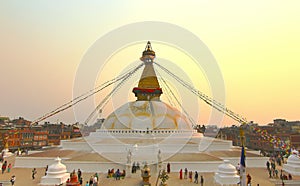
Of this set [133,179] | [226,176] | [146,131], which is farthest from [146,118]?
[226,176]

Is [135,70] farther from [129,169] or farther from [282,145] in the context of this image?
[282,145]

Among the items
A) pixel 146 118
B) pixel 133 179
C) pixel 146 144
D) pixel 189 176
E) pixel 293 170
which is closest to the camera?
pixel 133 179

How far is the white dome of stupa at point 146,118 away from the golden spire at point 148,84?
5.07 ft

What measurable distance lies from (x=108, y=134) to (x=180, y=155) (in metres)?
6.94

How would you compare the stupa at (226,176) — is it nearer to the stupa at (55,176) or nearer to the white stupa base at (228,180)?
the white stupa base at (228,180)

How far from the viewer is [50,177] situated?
35.3 ft

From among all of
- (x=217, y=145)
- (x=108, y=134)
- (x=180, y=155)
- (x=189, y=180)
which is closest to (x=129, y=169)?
(x=189, y=180)

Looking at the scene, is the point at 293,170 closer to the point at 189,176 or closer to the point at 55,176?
the point at 189,176

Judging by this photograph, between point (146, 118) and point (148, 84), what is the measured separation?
5052 millimetres

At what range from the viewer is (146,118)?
747 inches

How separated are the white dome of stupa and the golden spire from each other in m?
1.55

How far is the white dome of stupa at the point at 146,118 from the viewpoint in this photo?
1869cm

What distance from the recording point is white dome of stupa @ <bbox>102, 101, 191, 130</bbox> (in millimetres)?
18688

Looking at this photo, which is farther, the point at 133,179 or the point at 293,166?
the point at 293,166
